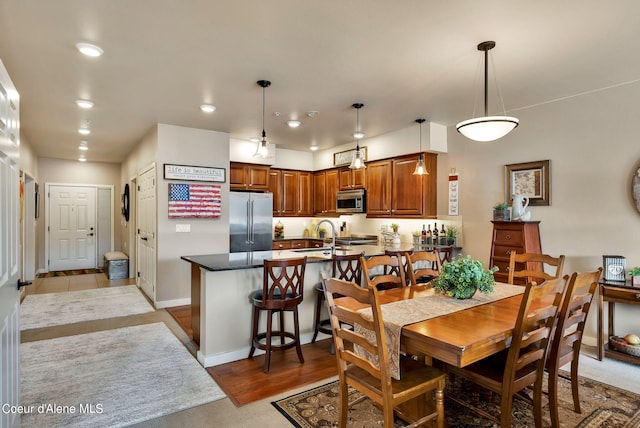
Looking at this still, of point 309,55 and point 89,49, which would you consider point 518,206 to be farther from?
point 89,49

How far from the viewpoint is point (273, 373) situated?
3.04 meters

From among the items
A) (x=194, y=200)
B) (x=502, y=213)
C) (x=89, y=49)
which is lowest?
(x=502, y=213)

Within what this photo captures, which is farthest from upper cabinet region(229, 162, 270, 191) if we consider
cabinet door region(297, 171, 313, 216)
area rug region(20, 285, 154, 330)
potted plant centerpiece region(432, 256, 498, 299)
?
potted plant centerpiece region(432, 256, 498, 299)

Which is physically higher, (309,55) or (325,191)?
(309,55)

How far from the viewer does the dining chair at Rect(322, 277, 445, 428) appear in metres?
1.74

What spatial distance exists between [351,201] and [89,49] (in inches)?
166

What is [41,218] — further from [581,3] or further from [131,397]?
[581,3]

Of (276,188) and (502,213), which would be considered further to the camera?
(276,188)

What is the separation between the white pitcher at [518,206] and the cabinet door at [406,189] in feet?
4.20

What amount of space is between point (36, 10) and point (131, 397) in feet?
8.76

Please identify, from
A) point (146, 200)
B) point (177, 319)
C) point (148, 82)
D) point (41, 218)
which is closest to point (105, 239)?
point (41, 218)

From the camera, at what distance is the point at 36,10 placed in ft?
7.32

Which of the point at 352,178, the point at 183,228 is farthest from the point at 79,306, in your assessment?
the point at 352,178

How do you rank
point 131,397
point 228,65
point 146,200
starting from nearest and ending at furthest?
point 131,397 < point 228,65 < point 146,200
